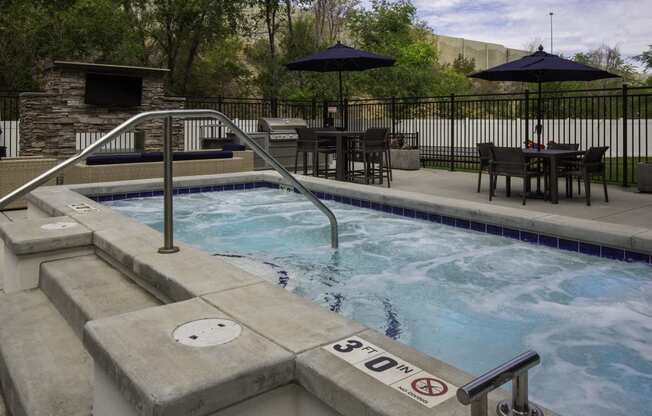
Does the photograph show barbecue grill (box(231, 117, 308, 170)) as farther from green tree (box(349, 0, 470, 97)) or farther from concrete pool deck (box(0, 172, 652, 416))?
green tree (box(349, 0, 470, 97))

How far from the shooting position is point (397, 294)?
3.79 metres

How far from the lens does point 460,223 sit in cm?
526

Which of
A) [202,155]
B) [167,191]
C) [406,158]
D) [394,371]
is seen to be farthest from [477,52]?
[394,371]

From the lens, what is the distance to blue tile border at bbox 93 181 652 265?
13.4ft

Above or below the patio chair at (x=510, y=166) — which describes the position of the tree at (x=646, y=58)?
above

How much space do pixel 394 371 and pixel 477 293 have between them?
7.63 ft

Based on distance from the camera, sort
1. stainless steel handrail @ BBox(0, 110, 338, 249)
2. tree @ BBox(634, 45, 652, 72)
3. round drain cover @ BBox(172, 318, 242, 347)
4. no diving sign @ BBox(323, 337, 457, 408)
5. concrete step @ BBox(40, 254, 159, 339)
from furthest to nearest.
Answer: tree @ BBox(634, 45, 652, 72)
concrete step @ BBox(40, 254, 159, 339)
stainless steel handrail @ BBox(0, 110, 338, 249)
round drain cover @ BBox(172, 318, 242, 347)
no diving sign @ BBox(323, 337, 457, 408)

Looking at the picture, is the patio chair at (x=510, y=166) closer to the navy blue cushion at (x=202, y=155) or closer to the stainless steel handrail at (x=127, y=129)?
the stainless steel handrail at (x=127, y=129)

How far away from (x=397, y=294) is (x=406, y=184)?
4812mm

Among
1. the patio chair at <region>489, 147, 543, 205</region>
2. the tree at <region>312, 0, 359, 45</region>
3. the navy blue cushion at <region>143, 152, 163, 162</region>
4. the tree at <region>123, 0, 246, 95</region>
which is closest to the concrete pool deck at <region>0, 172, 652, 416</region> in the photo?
the navy blue cushion at <region>143, 152, 163, 162</region>

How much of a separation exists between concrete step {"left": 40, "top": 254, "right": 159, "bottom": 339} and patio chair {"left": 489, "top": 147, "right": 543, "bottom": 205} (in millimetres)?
4731

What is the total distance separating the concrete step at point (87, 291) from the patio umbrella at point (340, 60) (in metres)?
6.26

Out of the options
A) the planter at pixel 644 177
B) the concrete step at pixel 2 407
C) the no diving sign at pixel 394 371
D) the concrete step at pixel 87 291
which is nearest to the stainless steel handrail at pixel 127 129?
the concrete step at pixel 87 291

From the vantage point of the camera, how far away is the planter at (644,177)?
7.14 metres
